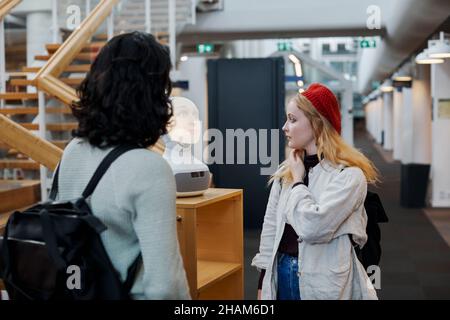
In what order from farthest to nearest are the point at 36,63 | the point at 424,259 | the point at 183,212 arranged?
the point at 36,63
the point at 424,259
the point at 183,212

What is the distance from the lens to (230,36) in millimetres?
10117

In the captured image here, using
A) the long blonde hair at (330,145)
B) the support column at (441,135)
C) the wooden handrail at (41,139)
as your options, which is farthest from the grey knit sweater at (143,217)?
the support column at (441,135)

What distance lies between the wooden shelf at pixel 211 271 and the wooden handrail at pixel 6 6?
4.30 metres

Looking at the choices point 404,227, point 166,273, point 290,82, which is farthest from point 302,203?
point 290,82

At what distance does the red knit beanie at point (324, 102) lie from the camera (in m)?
2.20

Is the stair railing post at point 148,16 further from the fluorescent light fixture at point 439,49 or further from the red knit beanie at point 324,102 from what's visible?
the red knit beanie at point 324,102

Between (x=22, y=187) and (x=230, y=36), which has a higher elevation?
(x=230, y=36)

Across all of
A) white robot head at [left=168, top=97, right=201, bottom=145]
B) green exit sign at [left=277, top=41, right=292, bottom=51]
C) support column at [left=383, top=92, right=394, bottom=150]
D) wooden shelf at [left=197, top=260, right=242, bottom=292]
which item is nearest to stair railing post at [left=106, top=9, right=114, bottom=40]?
white robot head at [left=168, top=97, right=201, bottom=145]

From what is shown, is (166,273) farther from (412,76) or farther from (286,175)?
(412,76)

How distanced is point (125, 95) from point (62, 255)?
41 centimetres

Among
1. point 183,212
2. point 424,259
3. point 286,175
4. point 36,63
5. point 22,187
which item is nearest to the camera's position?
point 286,175

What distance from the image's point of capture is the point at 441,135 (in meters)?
10.0

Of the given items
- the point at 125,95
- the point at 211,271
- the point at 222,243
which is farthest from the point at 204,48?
the point at 125,95
